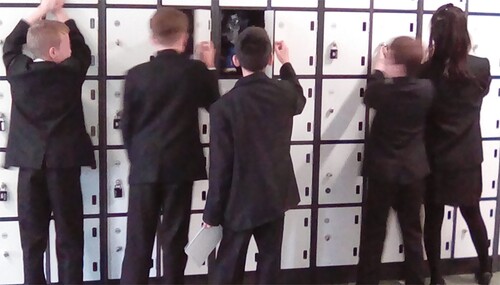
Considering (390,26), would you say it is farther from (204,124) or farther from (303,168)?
(204,124)

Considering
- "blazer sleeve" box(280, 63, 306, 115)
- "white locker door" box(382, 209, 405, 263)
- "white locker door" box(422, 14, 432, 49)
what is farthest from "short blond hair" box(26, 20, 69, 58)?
"white locker door" box(382, 209, 405, 263)

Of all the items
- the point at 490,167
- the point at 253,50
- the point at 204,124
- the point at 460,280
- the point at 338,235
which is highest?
the point at 253,50

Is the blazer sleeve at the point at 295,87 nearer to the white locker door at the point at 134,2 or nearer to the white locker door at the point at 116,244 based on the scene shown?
the white locker door at the point at 134,2

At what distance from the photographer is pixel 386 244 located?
3.61 m

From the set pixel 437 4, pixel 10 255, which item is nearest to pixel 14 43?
pixel 10 255

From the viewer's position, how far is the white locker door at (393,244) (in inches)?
Answer: 142

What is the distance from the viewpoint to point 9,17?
9.98ft

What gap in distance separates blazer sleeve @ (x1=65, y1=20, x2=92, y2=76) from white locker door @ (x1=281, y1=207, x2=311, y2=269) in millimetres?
1235

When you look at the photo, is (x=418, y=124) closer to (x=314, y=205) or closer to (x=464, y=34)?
(x=464, y=34)

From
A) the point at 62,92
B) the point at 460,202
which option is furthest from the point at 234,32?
the point at 460,202

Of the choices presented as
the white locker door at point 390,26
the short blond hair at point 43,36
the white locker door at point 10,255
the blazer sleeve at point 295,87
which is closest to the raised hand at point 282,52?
the blazer sleeve at point 295,87

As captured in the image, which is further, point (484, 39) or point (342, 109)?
point (484, 39)

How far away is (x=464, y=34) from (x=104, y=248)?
198cm

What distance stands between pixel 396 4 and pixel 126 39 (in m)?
1.34
